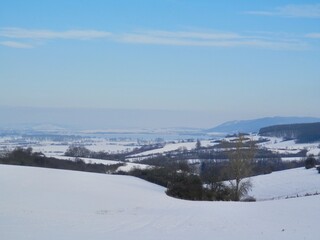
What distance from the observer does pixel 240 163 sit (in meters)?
57.6

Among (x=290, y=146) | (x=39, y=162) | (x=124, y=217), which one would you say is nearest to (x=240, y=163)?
(x=124, y=217)

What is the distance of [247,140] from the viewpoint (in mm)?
60719

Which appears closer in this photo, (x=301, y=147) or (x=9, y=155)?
(x=9, y=155)

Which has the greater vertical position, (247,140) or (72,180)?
(247,140)

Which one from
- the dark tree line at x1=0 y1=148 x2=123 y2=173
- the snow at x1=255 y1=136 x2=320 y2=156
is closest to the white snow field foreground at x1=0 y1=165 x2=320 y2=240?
the dark tree line at x1=0 y1=148 x2=123 y2=173

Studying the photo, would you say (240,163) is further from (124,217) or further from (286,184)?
(124,217)

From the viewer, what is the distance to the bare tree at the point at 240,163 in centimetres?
5741

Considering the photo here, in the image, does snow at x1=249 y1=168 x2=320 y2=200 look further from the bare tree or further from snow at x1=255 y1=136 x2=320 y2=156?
snow at x1=255 y1=136 x2=320 y2=156

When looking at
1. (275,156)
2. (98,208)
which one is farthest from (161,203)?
(275,156)

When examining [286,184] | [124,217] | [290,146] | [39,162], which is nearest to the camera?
[124,217]

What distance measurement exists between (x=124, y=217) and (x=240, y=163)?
32474 mm

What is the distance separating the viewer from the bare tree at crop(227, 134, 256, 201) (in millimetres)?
57406

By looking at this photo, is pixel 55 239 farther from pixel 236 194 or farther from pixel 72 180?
pixel 236 194

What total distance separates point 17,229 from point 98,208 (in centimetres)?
1303
